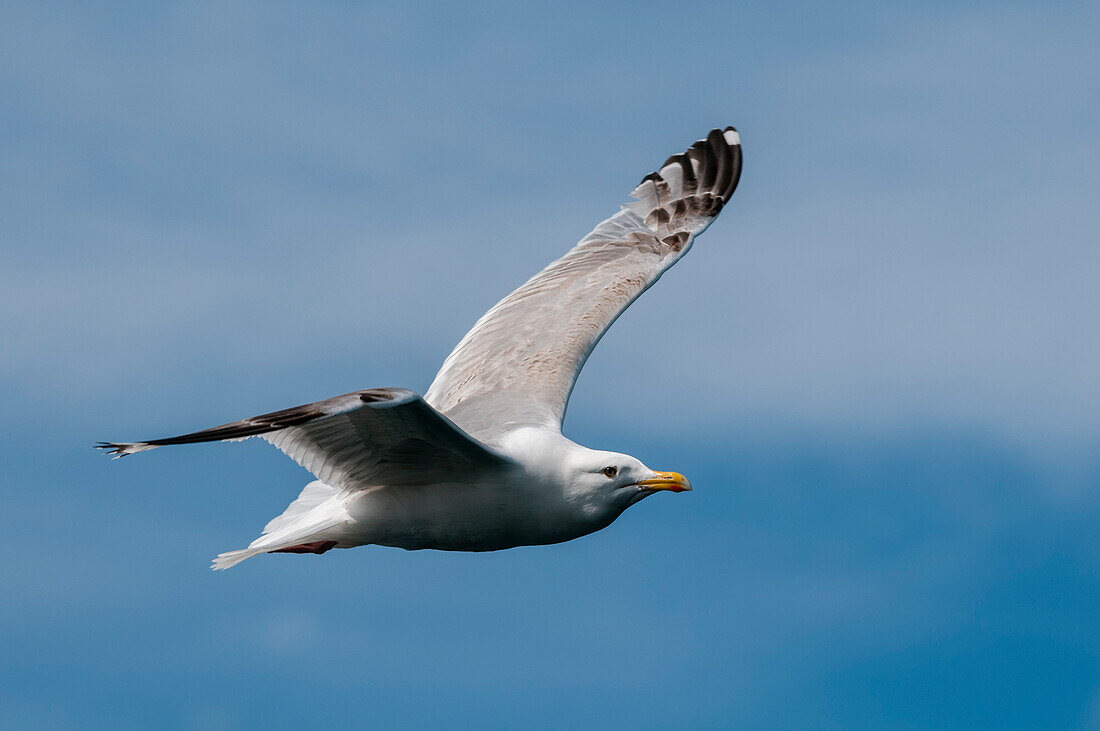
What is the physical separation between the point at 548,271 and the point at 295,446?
19.1 ft

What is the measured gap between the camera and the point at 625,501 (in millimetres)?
12289

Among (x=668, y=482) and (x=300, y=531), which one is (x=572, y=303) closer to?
(x=668, y=482)

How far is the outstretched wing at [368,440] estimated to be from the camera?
10030 millimetres

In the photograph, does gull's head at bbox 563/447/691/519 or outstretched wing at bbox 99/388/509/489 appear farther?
gull's head at bbox 563/447/691/519

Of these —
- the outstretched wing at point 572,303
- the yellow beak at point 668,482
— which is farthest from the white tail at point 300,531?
the yellow beak at point 668,482

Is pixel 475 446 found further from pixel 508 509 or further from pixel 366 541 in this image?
pixel 366 541

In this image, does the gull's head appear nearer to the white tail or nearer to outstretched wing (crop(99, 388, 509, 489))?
outstretched wing (crop(99, 388, 509, 489))

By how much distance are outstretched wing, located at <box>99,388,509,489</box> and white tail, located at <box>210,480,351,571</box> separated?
0.99 feet

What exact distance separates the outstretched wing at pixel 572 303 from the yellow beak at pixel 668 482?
126 cm

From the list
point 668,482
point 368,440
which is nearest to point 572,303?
point 668,482

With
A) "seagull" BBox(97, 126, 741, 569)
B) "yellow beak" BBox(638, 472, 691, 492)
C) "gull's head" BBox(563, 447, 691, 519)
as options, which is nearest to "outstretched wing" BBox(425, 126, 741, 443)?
"seagull" BBox(97, 126, 741, 569)

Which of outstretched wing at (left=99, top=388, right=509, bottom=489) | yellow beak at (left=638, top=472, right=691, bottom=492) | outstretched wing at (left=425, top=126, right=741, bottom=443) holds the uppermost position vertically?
outstretched wing at (left=425, top=126, right=741, bottom=443)

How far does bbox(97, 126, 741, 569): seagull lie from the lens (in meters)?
11.0

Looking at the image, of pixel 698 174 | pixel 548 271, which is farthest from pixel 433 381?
pixel 698 174
